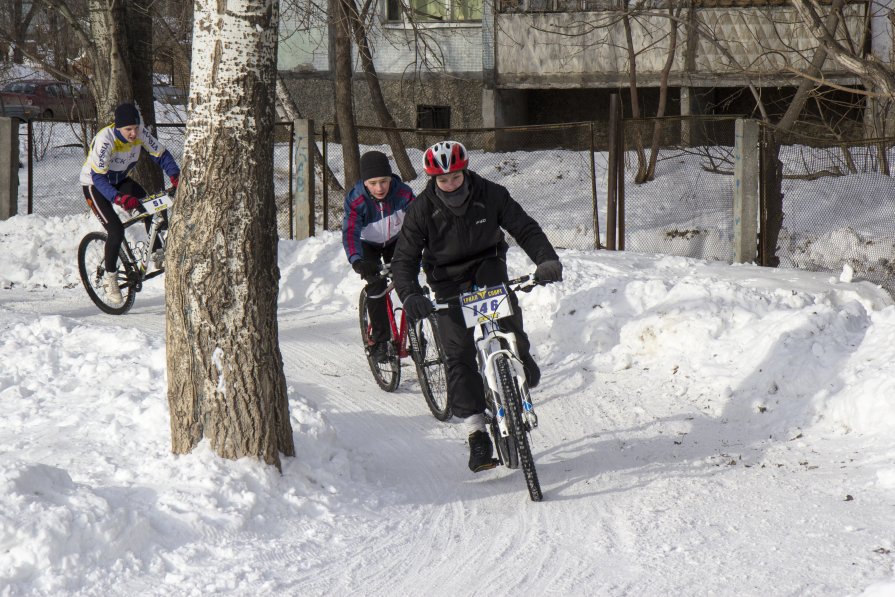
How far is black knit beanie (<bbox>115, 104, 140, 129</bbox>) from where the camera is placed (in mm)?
Answer: 9203

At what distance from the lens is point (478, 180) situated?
18.8 ft

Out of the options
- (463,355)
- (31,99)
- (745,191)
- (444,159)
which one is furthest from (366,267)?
(31,99)

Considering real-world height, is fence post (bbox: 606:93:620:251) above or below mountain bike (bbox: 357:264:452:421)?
above

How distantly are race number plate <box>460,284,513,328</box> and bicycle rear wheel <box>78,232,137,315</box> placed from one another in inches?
213

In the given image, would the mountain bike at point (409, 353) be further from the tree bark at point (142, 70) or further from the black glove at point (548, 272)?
the tree bark at point (142, 70)

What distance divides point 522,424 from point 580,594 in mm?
1252

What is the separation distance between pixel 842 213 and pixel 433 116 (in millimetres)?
11609

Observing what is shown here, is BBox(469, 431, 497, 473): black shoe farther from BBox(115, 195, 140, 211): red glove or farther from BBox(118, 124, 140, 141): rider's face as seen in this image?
BBox(118, 124, 140, 141): rider's face

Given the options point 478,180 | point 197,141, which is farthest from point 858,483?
point 197,141

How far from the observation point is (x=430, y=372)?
7.05m

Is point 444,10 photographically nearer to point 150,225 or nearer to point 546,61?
point 546,61

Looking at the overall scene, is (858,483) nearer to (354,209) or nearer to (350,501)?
(350,501)

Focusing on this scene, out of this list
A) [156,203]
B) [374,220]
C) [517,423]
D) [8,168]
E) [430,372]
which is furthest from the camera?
[8,168]

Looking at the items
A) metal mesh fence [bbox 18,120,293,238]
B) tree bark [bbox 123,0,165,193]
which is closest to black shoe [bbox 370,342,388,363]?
tree bark [bbox 123,0,165,193]
